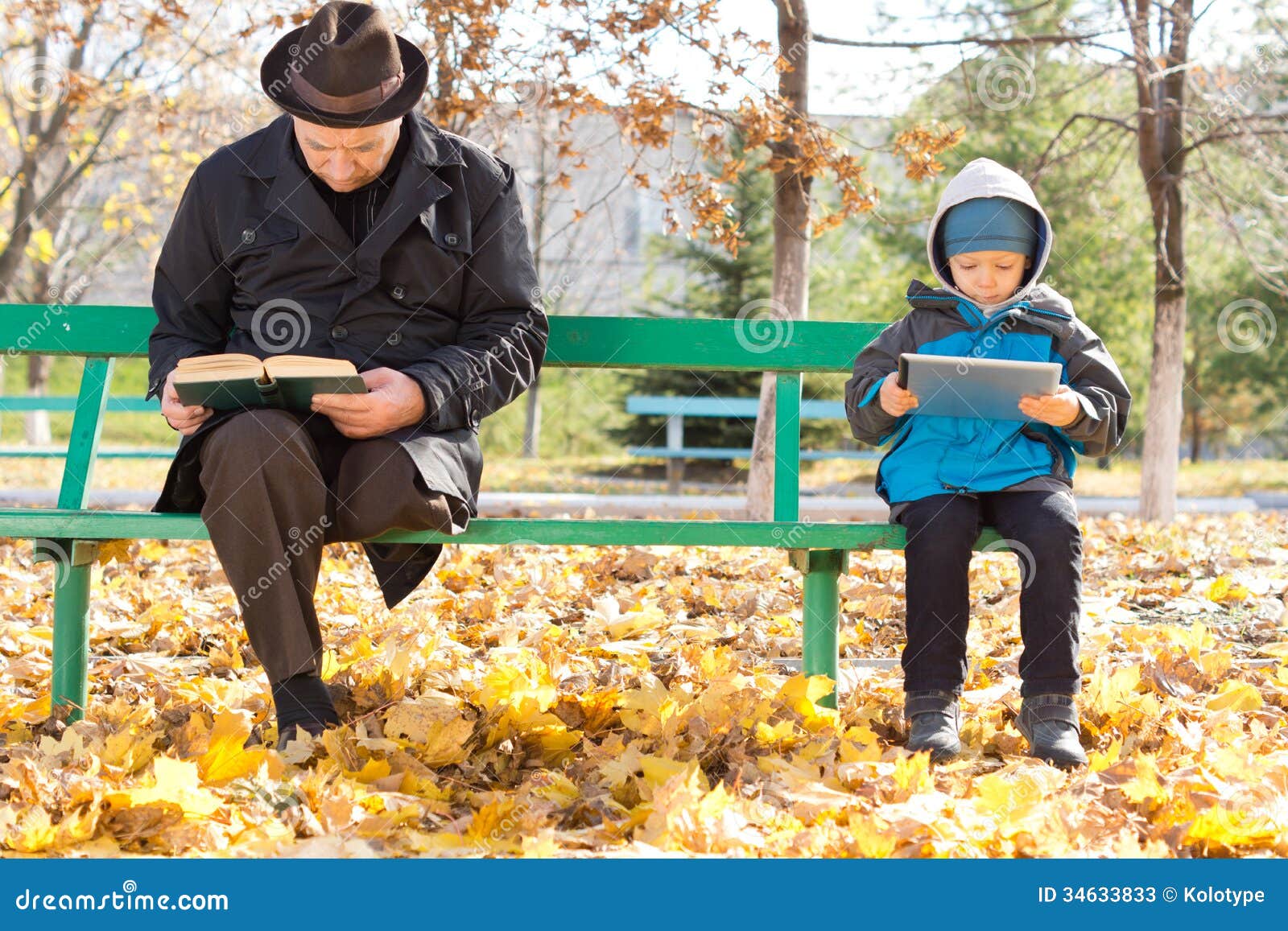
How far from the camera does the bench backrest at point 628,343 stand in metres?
3.14

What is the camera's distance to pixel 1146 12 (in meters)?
7.13

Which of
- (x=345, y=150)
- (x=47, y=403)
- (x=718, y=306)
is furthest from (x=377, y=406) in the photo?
(x=718, y=306)

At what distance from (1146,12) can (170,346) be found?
20.6 feet

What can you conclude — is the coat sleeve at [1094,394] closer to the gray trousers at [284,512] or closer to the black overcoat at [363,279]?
the black overcoat at [363,279]

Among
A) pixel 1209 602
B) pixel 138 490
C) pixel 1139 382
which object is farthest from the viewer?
pixel 1139 382

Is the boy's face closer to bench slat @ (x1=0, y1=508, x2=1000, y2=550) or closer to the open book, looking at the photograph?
bench slat @ (x1=0, y1=508, x2=1000, y2=550)

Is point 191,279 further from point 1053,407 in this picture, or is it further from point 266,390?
point 1053,407

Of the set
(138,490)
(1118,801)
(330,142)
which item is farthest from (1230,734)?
(138,490)

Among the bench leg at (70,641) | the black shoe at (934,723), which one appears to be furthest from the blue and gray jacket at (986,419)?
the bench leg at (70,641)

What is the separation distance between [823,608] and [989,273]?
0.86 m

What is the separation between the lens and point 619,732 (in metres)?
2.74

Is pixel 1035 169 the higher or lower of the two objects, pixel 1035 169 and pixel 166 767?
the higher

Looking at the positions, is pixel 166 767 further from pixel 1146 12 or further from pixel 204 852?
pixel 1146 12

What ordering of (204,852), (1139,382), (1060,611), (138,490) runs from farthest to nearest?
(1139,382) < (138,490) < (1060,611) < (204,852)
